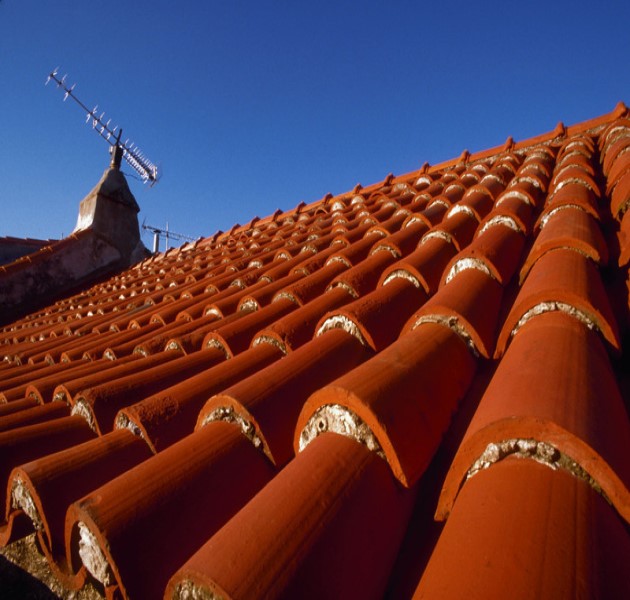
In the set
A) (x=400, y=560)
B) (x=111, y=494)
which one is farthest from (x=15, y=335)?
(x=400, y=560)

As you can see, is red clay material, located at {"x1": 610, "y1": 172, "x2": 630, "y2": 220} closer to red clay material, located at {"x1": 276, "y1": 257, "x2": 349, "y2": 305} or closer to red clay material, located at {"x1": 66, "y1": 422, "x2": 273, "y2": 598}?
red clay material, located at {"x1": 276, "y1": 257, "x2": 349, "y2": 305}

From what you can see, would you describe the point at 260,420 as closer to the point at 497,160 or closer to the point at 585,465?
the point at 585,465

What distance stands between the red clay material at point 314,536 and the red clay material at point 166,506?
8.5 inches

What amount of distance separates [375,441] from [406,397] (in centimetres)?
14

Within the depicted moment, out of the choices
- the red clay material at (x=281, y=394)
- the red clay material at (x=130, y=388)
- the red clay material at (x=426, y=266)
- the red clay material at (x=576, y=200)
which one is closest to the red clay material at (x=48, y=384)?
the red clay material at (x=130, y=388)

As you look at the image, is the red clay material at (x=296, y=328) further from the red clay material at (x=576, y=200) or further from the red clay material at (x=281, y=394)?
the red clay material at (x=576, y=200)

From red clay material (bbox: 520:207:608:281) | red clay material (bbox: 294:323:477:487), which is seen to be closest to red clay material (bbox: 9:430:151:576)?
red clay material (bbox: 294:323:477:487)

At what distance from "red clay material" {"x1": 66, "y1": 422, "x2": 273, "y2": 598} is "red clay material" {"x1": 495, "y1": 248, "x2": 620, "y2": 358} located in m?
0.90

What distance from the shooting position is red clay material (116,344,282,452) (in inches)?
54.0

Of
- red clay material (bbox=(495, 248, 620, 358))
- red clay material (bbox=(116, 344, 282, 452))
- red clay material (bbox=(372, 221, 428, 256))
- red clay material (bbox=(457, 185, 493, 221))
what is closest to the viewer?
red clay material (bbox=(495, 248, 620, 358))

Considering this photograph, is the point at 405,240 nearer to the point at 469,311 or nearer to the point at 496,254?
the point at 496,254

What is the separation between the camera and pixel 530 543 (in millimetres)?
623

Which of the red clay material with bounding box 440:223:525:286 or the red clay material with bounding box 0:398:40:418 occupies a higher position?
the red clay material with bounding box 440:223:525:286

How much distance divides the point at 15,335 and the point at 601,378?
18.1 feet
